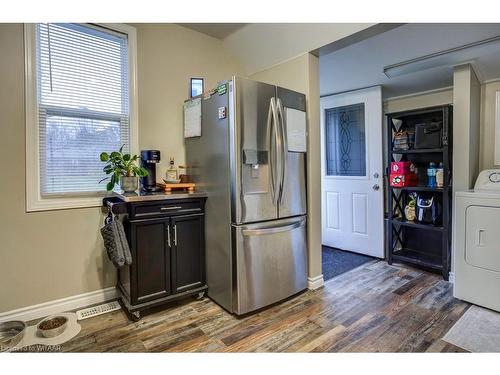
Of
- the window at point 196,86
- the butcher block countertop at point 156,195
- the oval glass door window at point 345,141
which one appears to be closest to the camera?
the butcher block countertop at point 156,195

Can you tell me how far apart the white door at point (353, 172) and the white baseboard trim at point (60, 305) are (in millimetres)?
2974

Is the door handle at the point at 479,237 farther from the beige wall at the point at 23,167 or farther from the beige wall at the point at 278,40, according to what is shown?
the beige wall at the point at 23,167

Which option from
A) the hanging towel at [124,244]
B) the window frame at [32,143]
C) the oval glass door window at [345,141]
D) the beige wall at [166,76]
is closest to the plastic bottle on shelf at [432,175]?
the oval glass door window at [345,141]

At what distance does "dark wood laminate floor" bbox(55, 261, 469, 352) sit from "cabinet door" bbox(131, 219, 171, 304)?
0.21 meters

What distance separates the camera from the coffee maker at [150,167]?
2.42m

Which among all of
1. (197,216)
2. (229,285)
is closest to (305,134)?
(197,216)

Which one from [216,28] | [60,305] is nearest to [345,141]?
[216,28]

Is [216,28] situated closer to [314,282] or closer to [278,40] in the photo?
[278,40]

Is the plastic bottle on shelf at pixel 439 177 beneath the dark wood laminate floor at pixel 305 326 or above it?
above

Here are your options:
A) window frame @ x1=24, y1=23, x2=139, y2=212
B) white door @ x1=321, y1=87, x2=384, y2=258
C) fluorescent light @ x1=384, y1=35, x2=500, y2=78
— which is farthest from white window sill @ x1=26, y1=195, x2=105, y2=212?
fluorescent light @ x1=384, y1=35, x2=500, y2=78

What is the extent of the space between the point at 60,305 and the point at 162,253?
0.93 m

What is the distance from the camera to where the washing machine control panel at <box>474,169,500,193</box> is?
100 inches

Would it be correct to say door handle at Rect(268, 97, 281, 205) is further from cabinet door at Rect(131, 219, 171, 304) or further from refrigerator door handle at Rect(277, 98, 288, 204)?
cabinet door at Rect(131, 219, 171, 304)

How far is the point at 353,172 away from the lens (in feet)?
12.7
